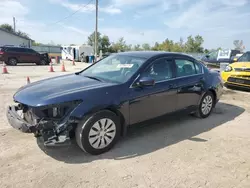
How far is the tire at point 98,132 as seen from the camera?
3.04 metres

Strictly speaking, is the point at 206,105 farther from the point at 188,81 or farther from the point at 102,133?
the point at 102,133

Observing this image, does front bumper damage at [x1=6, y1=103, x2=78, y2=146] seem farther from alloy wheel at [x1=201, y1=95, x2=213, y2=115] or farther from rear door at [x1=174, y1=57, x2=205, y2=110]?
alloy wheel at [x1=201, y1=95, x2=213, y2=115]

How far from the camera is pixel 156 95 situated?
12.6ft

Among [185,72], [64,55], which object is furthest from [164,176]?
[64,55]

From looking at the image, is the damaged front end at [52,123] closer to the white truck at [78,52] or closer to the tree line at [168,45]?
the white truck at [78,52]

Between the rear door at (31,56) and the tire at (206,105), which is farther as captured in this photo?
the rear door at (31,56)

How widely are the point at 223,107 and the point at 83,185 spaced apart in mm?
5015

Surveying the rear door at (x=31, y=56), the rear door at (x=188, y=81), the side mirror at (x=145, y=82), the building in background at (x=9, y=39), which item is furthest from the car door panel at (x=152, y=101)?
the building in background at (x=9, y=39)

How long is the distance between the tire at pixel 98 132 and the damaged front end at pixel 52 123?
0.53 feet

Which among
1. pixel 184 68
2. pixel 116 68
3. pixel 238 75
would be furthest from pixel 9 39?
pixel 184 68

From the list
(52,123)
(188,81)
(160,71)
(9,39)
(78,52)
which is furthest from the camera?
(9,39)

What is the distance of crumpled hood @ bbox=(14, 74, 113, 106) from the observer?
2947mm

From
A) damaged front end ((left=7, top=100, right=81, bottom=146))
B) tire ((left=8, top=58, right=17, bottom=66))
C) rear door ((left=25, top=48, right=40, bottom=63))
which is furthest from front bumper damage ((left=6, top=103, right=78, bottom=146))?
rear door ((left=25, top=48, right=40, bottom=63))

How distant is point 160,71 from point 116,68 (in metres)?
0.84
